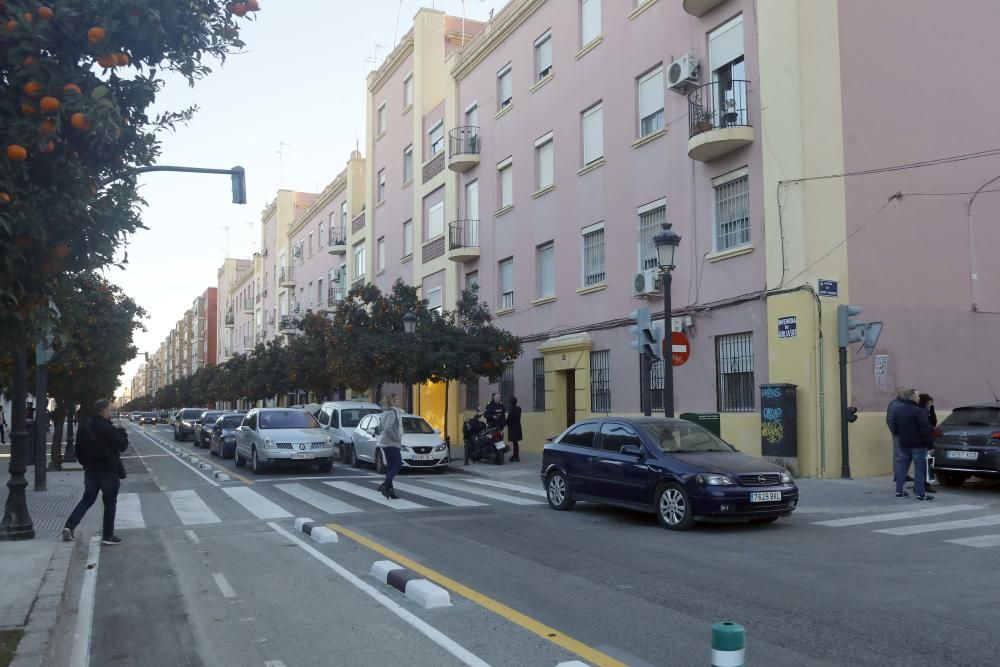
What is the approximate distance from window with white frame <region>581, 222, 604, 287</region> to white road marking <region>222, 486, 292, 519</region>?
35.9 ft

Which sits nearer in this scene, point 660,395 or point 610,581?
point 610,581

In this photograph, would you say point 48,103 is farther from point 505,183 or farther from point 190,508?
point 505,183

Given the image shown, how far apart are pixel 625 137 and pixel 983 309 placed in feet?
30.1

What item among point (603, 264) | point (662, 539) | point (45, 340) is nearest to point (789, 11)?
point (603, 264)

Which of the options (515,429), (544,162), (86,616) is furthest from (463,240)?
(86,616)

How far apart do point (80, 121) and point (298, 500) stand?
11.3 m

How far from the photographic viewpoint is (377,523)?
40.1 feet

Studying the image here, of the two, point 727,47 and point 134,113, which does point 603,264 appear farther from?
point 134,113

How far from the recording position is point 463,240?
3189cm

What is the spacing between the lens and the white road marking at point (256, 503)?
44.2ft

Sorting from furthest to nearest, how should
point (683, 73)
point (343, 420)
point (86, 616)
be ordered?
point (343, 420) < point (683, 73) < point (86, 616)

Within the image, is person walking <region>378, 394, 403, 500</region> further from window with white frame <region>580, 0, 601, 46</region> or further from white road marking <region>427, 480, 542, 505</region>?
window with white frame <region>580, 0, 601, 46</region>

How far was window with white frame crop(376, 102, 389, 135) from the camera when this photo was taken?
42.3 metres

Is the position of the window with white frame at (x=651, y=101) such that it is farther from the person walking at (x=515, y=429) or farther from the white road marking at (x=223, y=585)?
the white road marking at (x=223, y=585)
